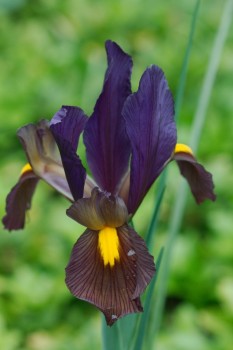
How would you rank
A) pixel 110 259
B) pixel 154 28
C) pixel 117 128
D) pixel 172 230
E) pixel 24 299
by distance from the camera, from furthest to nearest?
pixel 154 28 → pixel 24 299 → pixel 172 230 → pixel 117 128 → pixel 110 259

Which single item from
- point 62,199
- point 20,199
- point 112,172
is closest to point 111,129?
point 112,172

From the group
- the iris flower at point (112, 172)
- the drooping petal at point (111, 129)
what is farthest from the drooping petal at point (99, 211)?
the drooping petal at point (111, 129)

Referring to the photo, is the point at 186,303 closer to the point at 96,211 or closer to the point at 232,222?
the point at 232,222

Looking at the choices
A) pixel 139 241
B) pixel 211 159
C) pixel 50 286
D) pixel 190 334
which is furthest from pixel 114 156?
pixel 211 159

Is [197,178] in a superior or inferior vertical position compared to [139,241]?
superior

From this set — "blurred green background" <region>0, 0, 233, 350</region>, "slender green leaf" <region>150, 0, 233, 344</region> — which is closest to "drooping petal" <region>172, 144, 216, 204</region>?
"slender green leaf" <region>150, 0, 233, 344</region>

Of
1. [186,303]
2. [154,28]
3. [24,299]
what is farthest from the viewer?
[154,28]

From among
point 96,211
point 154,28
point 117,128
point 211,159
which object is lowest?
point 96,211

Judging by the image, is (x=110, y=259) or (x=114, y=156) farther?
(x=114, y=156)
